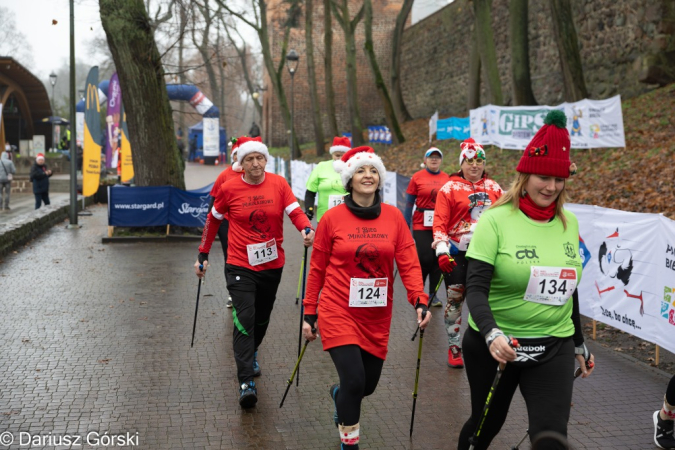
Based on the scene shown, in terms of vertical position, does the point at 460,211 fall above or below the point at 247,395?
above

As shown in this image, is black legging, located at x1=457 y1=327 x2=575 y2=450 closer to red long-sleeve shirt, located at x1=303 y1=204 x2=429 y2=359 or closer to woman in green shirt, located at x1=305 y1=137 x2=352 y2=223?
red long-sleeve shirt, located at x1=303 y1=204 x2=429 y2=359

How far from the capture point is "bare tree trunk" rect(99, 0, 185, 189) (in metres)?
16.1

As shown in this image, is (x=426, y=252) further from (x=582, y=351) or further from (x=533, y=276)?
(x=533, y=276)

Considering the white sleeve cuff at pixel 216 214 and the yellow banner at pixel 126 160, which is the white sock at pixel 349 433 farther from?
the yellow banner at pixel 126 160

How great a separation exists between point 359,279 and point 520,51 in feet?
59.3

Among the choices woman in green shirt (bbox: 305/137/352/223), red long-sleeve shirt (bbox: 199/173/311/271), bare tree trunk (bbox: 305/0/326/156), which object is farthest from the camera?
bare tree trunk (bbox: 305/0/326/156)

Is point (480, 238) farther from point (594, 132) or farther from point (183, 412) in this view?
point (594, 132)

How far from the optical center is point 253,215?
636cm

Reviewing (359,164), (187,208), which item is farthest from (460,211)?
(187,208)

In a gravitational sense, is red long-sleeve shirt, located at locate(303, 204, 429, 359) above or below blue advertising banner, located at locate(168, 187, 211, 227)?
above

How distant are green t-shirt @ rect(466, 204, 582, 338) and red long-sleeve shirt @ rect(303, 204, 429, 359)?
0.93 metres

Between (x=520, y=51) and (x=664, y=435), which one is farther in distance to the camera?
(x=520, y=51)

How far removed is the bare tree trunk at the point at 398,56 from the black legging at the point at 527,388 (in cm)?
3121

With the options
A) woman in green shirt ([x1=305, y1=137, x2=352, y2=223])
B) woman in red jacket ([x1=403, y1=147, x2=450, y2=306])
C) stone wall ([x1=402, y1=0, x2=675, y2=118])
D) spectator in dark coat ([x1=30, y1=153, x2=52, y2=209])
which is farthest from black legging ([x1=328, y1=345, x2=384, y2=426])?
spectator in dark coat ([x1=30, y1=153, x2=52, y2=209])
